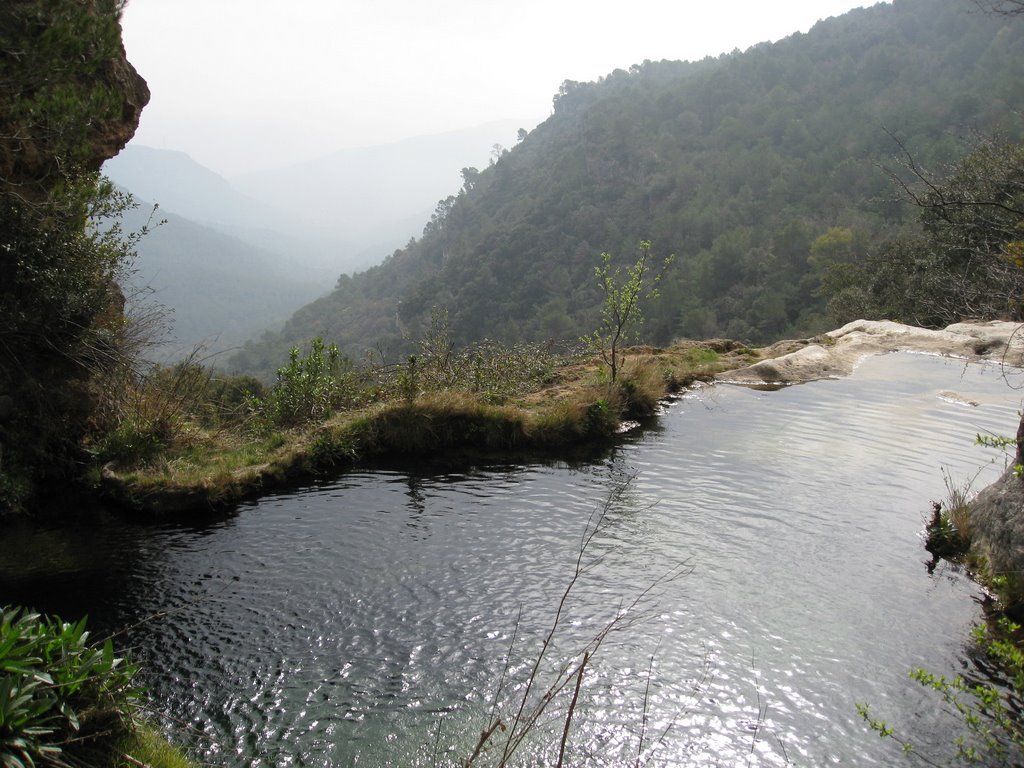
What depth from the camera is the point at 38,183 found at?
394 inches

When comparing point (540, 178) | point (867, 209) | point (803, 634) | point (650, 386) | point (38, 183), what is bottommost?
point (803, 634)

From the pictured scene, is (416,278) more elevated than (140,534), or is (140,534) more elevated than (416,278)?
(416,278)

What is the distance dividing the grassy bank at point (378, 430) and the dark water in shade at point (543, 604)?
0.73 m

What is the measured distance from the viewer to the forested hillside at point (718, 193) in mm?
65938

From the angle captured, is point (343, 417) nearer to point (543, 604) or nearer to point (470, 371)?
point (470, 371)

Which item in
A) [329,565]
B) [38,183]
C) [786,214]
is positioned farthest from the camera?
[786,214]

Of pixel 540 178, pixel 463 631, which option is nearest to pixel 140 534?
pixel 463 631

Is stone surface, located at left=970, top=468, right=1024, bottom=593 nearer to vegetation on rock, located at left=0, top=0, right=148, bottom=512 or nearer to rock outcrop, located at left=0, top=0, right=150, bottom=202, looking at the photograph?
vegetation on rock, located at left=0, top=0, right=148, bottom=512

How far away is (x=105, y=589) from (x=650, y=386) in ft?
38.7

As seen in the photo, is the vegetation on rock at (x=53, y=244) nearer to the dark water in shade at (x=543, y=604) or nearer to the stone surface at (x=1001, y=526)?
the dark water in shade at (x=543, y=604)

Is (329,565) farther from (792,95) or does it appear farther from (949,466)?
(792,95)

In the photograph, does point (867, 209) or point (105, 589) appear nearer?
point (105, 589)

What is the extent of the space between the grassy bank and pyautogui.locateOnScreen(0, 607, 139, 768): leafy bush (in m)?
6.03

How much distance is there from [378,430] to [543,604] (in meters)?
6.42
